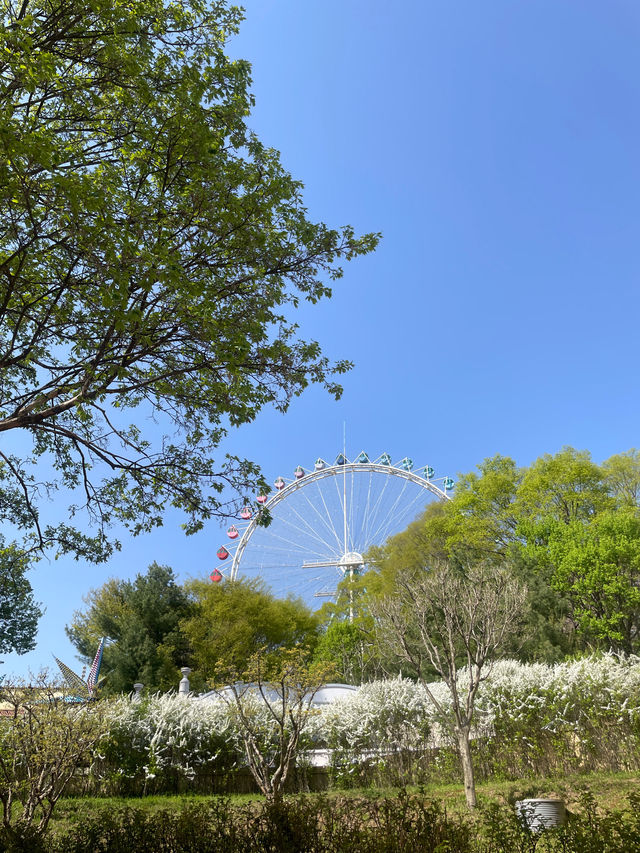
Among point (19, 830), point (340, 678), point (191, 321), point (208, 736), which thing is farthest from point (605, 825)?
point (340, 678)

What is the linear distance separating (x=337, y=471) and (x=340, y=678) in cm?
1180

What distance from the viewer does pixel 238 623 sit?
23969 mm

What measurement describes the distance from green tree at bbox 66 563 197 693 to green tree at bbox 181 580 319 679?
0.67 metres

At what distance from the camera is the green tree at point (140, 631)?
22.0 meters

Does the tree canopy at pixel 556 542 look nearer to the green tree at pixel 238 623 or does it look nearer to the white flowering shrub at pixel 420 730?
the white flowering shrub at pixel 420 730

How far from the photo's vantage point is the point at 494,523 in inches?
859

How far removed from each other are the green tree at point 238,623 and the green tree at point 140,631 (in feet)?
2.19

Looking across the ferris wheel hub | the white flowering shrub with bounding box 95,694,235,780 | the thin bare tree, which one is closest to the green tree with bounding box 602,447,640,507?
the thin bare tree

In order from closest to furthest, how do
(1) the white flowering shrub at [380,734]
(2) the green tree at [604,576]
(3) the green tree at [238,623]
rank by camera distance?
(1) the white flowering shrub at [380,734] < (2) the green tree at [604,576] < (3) the green tree at [238,623]

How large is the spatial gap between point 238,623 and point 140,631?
3.95 meters

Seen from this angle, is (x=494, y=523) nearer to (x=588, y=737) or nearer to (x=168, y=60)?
(x=588, y=737)

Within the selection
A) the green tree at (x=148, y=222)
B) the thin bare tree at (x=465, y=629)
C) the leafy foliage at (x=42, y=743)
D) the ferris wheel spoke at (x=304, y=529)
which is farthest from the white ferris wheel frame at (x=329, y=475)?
the green tree at (x=148, y=222)

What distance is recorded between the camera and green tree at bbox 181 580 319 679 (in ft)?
75.3

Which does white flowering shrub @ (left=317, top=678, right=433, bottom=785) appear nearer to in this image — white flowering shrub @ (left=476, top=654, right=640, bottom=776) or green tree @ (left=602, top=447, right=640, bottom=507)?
white flowering shrub @ (left=476, top=654, right=640, bottom=776)
